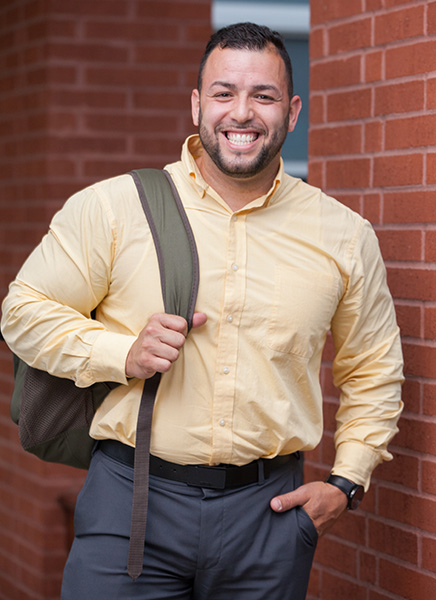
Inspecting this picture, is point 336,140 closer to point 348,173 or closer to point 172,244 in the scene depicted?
point 348,173

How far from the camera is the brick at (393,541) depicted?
328 centimetres

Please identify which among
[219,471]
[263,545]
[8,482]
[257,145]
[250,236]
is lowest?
[8,482]

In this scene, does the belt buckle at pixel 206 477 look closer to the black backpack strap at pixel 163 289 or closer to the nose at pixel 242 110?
the black backpack strap at pixel 163 289

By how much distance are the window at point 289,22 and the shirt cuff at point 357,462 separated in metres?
Answer: 3.64

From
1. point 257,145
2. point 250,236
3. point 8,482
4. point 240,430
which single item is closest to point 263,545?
point 240,430

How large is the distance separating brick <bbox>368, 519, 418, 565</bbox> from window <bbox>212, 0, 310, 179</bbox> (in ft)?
11.2

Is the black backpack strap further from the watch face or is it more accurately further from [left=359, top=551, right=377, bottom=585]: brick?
[left=359, top=551, right=377, bottom=585]: brick

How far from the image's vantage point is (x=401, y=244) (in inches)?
131

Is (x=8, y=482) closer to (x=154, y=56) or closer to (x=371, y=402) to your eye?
(x=154, y=56)

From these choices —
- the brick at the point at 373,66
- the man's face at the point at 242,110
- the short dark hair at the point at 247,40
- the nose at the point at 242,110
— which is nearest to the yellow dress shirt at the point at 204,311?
the man's face at the point at 242,110

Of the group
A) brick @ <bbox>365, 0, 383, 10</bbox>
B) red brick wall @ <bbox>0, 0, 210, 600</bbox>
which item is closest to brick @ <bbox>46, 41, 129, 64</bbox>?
red brick wall @ <bbox>0, 0, 210, 600</bbox>

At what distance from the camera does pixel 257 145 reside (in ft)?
9.27

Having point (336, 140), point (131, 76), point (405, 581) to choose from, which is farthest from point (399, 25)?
point (131, 76)

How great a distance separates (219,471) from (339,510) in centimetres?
43
